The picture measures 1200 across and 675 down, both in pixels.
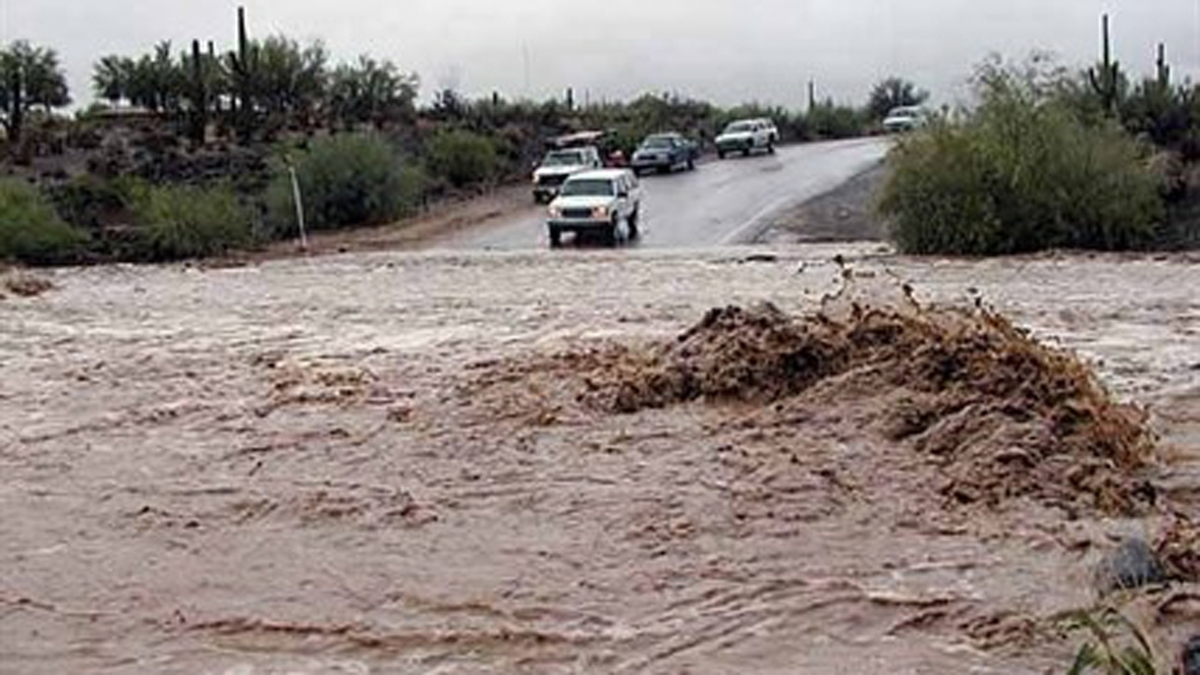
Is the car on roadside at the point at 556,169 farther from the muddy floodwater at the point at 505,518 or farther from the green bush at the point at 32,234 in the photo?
the muddy floodwater at the point at 505,518

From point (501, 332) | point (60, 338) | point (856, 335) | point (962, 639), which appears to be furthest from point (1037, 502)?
point (60, 338)

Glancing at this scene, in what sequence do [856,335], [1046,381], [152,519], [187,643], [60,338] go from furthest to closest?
[60,338] → [856,335] → [1046,381] → [152,519] → [187,643]

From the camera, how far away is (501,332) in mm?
23609

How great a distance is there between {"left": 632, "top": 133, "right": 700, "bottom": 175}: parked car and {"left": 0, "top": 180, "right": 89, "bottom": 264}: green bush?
2414 centimetres

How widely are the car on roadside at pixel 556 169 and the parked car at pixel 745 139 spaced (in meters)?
17.9

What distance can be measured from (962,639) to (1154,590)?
1.08 m

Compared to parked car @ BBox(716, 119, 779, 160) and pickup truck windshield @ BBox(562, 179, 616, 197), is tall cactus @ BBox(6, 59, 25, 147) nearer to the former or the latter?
pickup truck windshield @ BBox(562, 179, 616, 197)

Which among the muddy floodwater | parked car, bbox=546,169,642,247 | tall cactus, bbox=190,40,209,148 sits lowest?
the muddy floodwater

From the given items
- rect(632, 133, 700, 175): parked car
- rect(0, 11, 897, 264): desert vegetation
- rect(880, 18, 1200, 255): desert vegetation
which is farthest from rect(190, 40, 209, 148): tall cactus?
rect(880, 18, 1200, 255): desert vegetation

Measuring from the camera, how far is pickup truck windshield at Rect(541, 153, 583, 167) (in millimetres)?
55750

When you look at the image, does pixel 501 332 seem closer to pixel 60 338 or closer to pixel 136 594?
pixel 60 338

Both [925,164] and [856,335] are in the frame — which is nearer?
[856,335]

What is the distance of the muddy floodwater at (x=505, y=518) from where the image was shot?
9.48m

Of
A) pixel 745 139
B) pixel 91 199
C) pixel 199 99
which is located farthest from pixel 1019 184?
pixel 745 139
